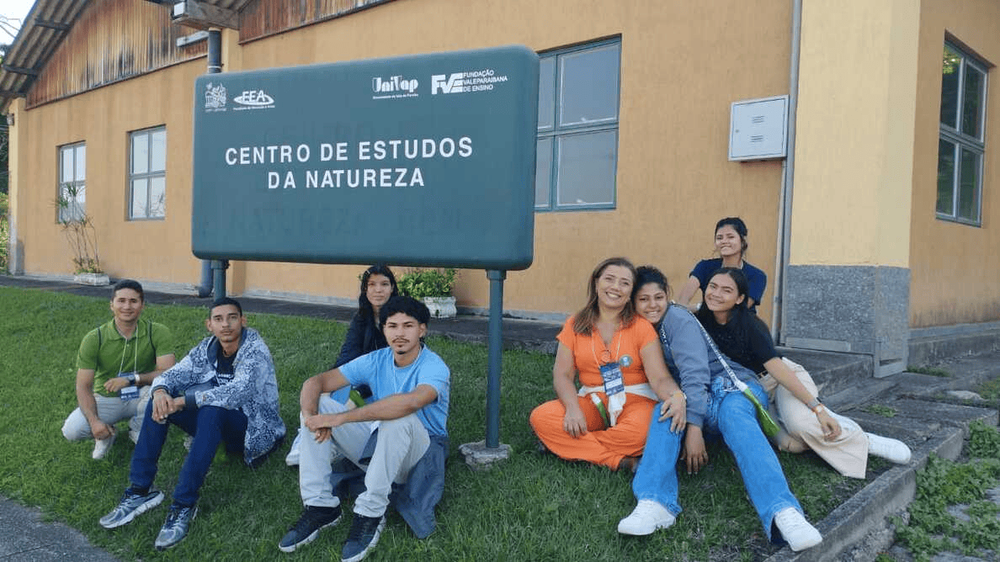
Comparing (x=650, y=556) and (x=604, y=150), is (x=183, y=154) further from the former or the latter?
(x=650, y=556)

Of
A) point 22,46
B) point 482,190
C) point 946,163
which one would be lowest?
point 482,190

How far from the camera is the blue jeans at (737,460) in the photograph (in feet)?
10.0

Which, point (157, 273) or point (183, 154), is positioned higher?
point (183, 154)

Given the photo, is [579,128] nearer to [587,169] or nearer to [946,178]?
[587,169]

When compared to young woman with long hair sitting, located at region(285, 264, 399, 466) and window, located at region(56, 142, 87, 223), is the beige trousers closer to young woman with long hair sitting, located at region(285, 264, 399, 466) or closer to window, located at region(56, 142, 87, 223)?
young woman with long hair sitting, located at region(285, 264, 399, 466)

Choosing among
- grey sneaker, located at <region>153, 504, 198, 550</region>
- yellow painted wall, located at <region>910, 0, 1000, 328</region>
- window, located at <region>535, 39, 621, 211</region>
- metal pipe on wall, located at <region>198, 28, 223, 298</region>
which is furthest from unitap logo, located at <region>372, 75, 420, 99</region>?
metal pipe on wall, located at <region>198, 28, 223, 298</region>

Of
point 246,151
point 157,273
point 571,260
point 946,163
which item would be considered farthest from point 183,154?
point 946,163

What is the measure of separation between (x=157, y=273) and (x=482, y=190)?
10.1 metres

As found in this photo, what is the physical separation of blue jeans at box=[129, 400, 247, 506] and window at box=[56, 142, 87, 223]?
11919mm

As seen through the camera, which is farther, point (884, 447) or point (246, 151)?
point (246, 151)

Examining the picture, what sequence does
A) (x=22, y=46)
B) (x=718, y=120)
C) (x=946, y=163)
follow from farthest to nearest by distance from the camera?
(x=22, y=46) < (x=946, y=163) < (x=718, y=120)

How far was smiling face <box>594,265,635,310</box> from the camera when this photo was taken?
12.1 ft

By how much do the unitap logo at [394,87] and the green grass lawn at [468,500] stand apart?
1910 mm

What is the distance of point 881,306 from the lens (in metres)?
5.61
